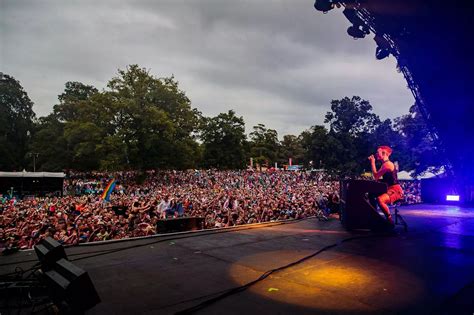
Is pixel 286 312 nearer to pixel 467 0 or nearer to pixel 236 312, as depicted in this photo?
pixel 236 312

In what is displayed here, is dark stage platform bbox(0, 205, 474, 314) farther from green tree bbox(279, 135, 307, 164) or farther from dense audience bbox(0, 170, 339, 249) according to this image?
green tree bbox(279, 135, 307, 164)

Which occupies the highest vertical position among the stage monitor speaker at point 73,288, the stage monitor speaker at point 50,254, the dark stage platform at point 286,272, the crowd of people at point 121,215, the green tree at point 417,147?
the green tree at point 417,147

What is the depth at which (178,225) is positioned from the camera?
25.2 feet

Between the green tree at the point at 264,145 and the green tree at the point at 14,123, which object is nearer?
the green tree at the point at 14,123

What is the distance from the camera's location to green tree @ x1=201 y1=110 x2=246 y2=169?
164ft

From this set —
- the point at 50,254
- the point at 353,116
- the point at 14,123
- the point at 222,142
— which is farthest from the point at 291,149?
the point at 50,254

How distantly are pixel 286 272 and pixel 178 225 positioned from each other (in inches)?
170

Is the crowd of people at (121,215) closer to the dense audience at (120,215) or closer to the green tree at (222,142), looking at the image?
the dense audience at (120,215)

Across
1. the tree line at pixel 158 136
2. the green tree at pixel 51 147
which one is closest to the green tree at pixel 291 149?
the tree line at pixel 158 136

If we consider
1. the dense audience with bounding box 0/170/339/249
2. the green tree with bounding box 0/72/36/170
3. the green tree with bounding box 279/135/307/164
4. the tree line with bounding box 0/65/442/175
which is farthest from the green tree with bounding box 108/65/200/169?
the green tree with bounding box 279/135/307/164

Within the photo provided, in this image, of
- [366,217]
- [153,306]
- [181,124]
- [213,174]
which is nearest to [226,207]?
[366,217]

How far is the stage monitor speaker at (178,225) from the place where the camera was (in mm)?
7441

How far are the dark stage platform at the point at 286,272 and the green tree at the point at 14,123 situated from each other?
4710 cm

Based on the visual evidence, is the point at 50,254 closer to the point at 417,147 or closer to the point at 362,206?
the point at 362,206
